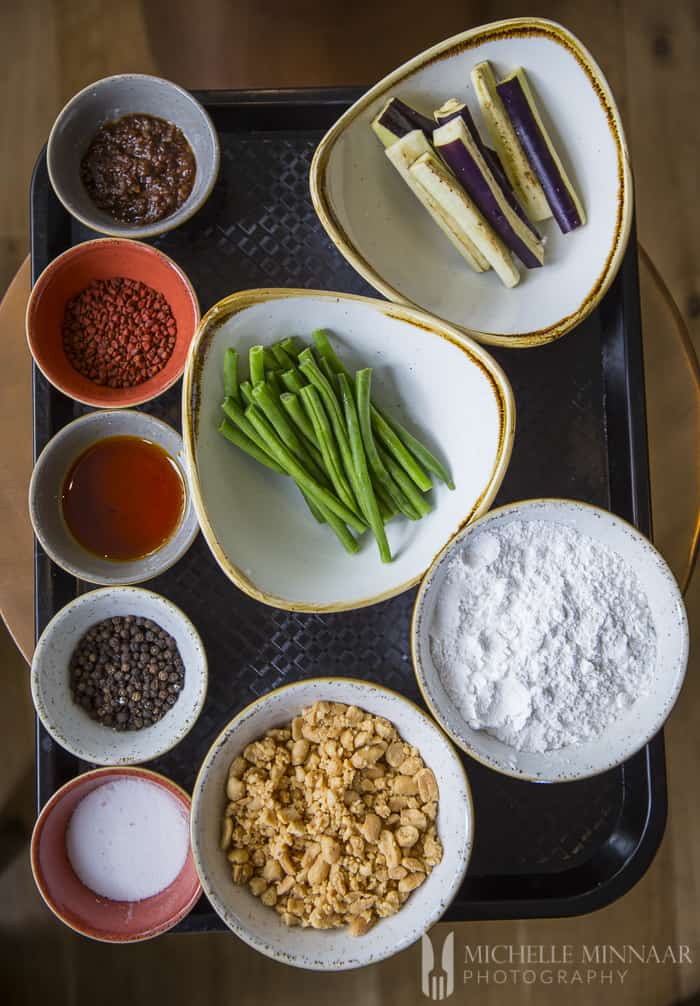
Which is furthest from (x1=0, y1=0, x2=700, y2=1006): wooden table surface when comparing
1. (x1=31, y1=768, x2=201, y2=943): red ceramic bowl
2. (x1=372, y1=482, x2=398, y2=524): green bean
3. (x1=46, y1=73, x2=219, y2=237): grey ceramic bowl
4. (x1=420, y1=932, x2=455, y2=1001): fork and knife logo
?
(x1=372, y1=482, x2=398, y2=524): green bean

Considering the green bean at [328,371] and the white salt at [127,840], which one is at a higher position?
the green bean at [328,371]

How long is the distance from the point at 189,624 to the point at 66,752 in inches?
11.9

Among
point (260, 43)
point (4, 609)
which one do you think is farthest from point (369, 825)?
point (260, 43)

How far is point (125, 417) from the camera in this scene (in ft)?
4.33

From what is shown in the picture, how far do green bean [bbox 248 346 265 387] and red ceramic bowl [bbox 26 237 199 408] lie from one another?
0.49 ft

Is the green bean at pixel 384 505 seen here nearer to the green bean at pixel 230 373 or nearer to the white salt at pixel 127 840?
the green bean at pixel 230 373

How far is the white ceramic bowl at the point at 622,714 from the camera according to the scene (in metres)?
1.19

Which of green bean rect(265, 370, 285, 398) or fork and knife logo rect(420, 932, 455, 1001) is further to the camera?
fork and knife logo rect(420, 932, 455, 1001)

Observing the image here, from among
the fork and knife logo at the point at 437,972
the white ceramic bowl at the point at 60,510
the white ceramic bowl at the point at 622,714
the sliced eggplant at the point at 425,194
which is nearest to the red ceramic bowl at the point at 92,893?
the white ceramic bowl at the point at 60,510

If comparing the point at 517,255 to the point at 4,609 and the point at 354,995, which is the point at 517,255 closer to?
the point at 4,609

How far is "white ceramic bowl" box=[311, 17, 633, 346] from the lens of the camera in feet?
4.09

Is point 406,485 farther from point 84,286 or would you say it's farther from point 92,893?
point 92,893

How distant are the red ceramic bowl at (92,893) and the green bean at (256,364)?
597 mm

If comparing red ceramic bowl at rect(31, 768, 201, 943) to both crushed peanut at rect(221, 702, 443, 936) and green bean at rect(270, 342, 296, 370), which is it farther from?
green bean at rect(270, 342, 296, 370)
